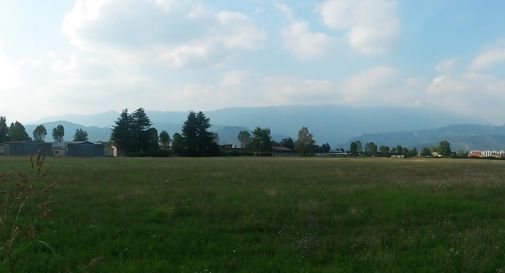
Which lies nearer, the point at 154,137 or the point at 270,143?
the point at 154,137

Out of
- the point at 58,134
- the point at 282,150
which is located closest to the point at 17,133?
the point at 58,134

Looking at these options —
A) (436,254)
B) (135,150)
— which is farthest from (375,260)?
(135,150)

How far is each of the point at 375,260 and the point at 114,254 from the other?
4247mm

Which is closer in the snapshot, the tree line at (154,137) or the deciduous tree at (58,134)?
the tree line at (154,137)

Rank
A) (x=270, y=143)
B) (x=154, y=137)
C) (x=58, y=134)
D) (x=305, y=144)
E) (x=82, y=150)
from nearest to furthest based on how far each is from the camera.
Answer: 1. (x=154, y=137)
2. (x=82, y=150)
3. (x=270, y=143)
4. (x=305, y=144)
5. (x=58, y=134)

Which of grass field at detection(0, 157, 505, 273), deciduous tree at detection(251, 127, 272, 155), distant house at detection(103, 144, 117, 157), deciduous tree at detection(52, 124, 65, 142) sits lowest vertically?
grass field at detection(0, 157, 505, 273)

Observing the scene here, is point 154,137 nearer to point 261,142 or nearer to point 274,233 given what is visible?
point 261,142

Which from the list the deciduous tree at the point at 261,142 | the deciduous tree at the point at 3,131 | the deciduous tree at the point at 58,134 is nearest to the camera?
the deciduous tree at the point at 3,131

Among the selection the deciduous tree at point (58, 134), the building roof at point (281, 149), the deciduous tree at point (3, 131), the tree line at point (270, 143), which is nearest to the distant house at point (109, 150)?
the deciduous tree at point (3, 131)

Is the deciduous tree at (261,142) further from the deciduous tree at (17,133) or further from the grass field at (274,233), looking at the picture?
the grass field at (274,233)

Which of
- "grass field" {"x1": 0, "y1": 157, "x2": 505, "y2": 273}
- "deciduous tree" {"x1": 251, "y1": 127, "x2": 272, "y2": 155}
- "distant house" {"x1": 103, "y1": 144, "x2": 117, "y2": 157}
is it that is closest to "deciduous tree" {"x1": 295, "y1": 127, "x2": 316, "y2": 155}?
"deciduous tree" {"x1": 251, "y1": 127, "x2": 272, "y2": 155}

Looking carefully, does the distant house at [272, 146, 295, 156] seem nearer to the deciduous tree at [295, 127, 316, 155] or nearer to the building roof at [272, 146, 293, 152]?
the building roof at [272, 146, 293, 152]

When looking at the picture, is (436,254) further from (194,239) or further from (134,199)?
(134,199)

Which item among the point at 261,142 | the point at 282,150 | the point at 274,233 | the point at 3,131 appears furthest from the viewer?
the point at 282,150
